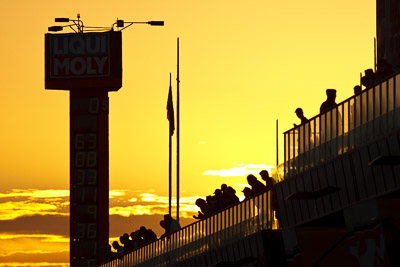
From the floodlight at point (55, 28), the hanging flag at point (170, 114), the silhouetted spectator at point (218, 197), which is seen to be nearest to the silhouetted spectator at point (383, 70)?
the silhouetted spectator at point (218, 197)

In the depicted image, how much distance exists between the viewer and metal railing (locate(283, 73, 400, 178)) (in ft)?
113

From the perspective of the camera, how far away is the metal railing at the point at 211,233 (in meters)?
43.3

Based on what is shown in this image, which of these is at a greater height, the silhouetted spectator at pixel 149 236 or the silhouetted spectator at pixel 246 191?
the silhouetted spectator at pixel 149 236

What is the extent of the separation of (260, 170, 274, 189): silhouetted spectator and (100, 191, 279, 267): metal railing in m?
1.51

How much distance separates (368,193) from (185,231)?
15.2 meters

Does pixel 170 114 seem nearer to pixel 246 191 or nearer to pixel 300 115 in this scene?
pixel 246 191

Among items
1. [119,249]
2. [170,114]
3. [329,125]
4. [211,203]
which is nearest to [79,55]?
[170,114]

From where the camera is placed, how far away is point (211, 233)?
157 ft

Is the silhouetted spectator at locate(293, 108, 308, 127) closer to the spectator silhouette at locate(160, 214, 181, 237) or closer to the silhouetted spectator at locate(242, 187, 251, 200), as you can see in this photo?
the silhouetted spectator at locate(242, 187, 251, 200)

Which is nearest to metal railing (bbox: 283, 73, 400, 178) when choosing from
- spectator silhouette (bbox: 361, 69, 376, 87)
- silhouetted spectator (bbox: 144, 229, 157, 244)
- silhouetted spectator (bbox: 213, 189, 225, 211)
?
spectator silhouette (bbox: 361, 69, 376, 87)

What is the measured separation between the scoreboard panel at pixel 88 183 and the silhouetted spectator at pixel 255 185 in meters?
40.7

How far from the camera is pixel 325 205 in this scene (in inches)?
1554

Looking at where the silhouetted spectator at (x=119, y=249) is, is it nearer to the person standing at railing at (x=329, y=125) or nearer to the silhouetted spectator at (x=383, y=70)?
the person standing at railing at (x=329, y=125)

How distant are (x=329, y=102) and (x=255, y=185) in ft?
18.0
